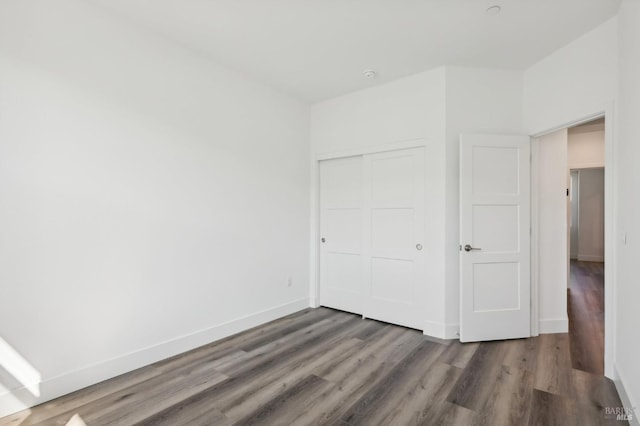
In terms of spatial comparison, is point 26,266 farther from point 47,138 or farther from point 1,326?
point 47,138

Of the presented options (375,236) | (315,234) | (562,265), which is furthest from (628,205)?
(315,234)

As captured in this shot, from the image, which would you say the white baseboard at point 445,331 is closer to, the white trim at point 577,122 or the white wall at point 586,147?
the white trim at point 577,122

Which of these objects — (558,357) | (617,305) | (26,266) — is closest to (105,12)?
(26,266)

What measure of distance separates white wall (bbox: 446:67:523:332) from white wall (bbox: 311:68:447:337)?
0.24 feet

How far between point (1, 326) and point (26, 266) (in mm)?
388

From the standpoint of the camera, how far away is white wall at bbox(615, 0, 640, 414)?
188cm

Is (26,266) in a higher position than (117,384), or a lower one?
higher

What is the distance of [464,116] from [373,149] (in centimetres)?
106

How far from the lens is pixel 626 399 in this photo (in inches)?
79.5

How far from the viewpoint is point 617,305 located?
2.32 meters

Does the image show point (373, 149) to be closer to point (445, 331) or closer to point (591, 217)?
point (445, 331)

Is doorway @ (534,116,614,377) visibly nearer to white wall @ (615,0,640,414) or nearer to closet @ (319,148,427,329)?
white wall @ (615,0,640,414)

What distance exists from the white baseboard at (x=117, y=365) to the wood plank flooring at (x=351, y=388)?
61mm

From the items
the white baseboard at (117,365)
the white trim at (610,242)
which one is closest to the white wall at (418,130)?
the white trim at (610,242)
